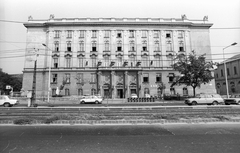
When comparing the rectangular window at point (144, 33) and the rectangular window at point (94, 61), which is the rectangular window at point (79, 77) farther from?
the rectangular window at point (144, 33)

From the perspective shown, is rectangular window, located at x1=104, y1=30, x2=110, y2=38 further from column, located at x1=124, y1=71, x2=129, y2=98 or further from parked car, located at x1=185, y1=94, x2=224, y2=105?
parked car, located at x1=185, y1=94, x2=224, y2=105

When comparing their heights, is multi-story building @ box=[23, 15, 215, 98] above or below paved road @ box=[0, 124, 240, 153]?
above

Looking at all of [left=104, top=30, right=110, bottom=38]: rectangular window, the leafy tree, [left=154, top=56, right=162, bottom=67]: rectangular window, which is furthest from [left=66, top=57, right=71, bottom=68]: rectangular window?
the leafy tree

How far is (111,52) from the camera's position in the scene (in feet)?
137

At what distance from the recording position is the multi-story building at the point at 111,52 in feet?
131

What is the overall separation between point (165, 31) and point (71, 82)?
31.9 meters

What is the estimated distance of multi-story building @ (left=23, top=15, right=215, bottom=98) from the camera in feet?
131

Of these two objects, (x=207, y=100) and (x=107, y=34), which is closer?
(x=207, y=100)

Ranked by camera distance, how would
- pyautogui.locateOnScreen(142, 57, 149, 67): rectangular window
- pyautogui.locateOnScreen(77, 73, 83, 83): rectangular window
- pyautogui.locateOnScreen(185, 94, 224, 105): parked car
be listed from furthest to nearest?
pyautogui.locateOnScreen(142, 57, 149, 67): rectangular window < pyautogui.locateOnScreen(77, 73, 83, 83): rectangular window < pyautogui.locateOnScreen(185, 94, 224, 105): parked car

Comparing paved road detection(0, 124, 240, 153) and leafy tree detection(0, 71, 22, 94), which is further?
leafy tree detection(0, 71, 22, 94)

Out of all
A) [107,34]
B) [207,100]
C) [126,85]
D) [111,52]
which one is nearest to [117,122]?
[207,100]

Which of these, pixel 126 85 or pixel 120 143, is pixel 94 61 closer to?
pixel 126 85

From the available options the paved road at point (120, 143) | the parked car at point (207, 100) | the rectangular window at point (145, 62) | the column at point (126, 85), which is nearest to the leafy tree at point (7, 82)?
the column at point (126, 85)

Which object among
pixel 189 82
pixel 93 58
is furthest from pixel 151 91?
pixel 93 58
